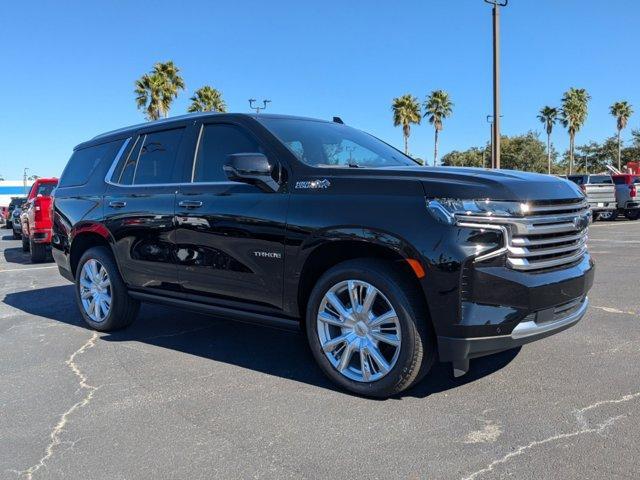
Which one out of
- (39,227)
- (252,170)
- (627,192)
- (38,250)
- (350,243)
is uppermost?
(252,170)

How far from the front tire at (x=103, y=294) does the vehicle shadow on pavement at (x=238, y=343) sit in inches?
6.5

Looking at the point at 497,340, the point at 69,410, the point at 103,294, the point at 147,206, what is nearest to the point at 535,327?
the point at 497,340

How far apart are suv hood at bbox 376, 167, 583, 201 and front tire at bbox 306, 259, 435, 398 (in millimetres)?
585

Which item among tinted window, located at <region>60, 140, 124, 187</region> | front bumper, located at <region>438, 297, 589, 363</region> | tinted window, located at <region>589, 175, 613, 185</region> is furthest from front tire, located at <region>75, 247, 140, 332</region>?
tinted window, located at <region>589, 175, 613, 185</region>

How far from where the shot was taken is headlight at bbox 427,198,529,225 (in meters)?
3.28

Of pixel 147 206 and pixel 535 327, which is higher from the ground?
pixel 147 206

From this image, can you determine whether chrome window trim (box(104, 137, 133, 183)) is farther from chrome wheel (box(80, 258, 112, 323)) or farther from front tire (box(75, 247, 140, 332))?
chrome wheel (box(80, 258, 112, 323))

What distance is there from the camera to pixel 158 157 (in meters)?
5.26

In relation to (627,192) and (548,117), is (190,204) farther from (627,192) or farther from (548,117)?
(548,117)

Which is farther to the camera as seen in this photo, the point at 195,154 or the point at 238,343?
the point at 238,343

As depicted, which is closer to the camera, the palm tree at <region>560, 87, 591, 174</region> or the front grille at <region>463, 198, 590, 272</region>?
the front grille at <region>463, 198, 590, 272</region>

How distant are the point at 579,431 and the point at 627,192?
72.1 feet

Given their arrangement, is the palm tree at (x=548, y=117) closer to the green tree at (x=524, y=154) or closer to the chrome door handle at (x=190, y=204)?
the green tree at (x=524, y=154)

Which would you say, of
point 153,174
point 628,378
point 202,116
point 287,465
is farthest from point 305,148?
point 628,378
